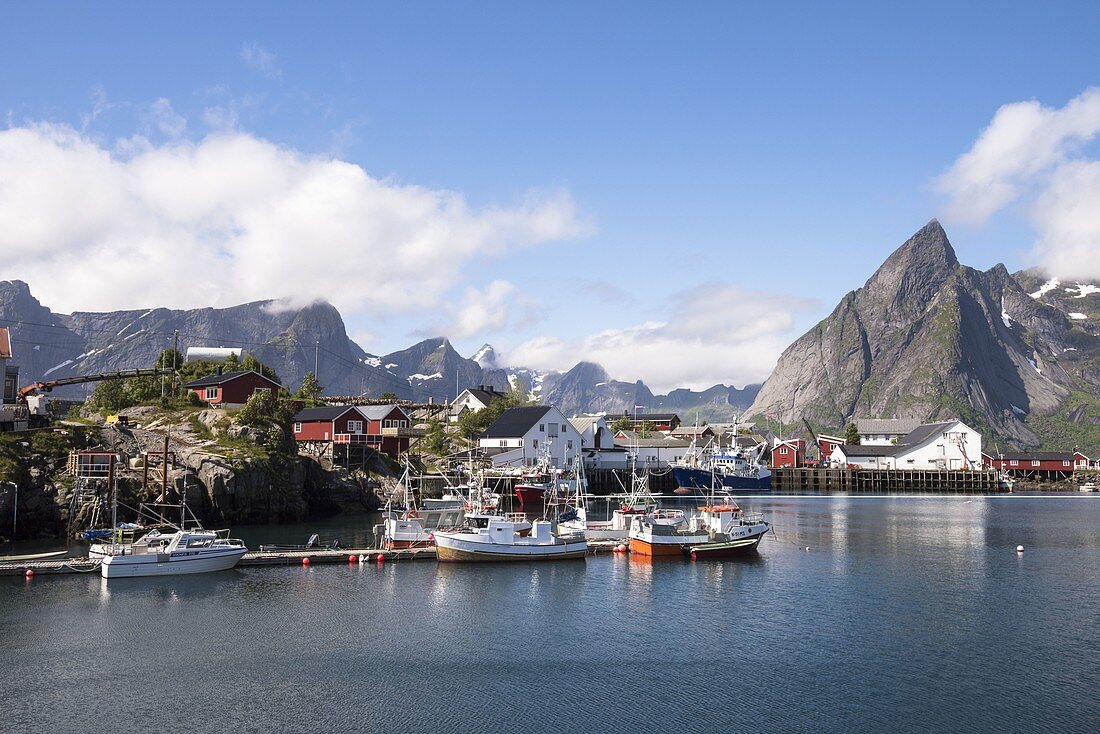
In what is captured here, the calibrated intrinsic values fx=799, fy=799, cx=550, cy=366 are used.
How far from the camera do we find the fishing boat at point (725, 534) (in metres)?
56.8

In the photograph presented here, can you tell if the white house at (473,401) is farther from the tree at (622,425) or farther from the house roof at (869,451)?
the house roof at (869,451)

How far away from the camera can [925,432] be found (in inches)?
6713

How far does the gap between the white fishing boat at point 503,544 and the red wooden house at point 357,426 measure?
168ft

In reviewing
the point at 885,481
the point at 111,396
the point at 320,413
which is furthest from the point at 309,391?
the point at 885,481

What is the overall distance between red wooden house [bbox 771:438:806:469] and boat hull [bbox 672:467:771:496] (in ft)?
84.6

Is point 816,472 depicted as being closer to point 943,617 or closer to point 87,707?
point 943,617

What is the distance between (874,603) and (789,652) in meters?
11.5

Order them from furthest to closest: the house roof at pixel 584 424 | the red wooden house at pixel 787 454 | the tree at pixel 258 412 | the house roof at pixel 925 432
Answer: the red wooden house at pixel 787 454 → the house roof at pixel 925 432 → the house roof at pixel 584 424 → the tree at pixel 258 412

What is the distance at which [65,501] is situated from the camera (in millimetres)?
62688

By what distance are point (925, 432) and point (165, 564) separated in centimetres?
16074

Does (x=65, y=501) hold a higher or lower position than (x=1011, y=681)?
higher

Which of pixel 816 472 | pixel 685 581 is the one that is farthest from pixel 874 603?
pixel 816 472

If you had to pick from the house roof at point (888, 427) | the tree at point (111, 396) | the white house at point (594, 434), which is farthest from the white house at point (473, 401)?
the house roof at point (888, 427)

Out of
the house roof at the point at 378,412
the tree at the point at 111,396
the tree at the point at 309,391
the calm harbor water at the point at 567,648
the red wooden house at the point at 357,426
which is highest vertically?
the tree at the point at 309,391
